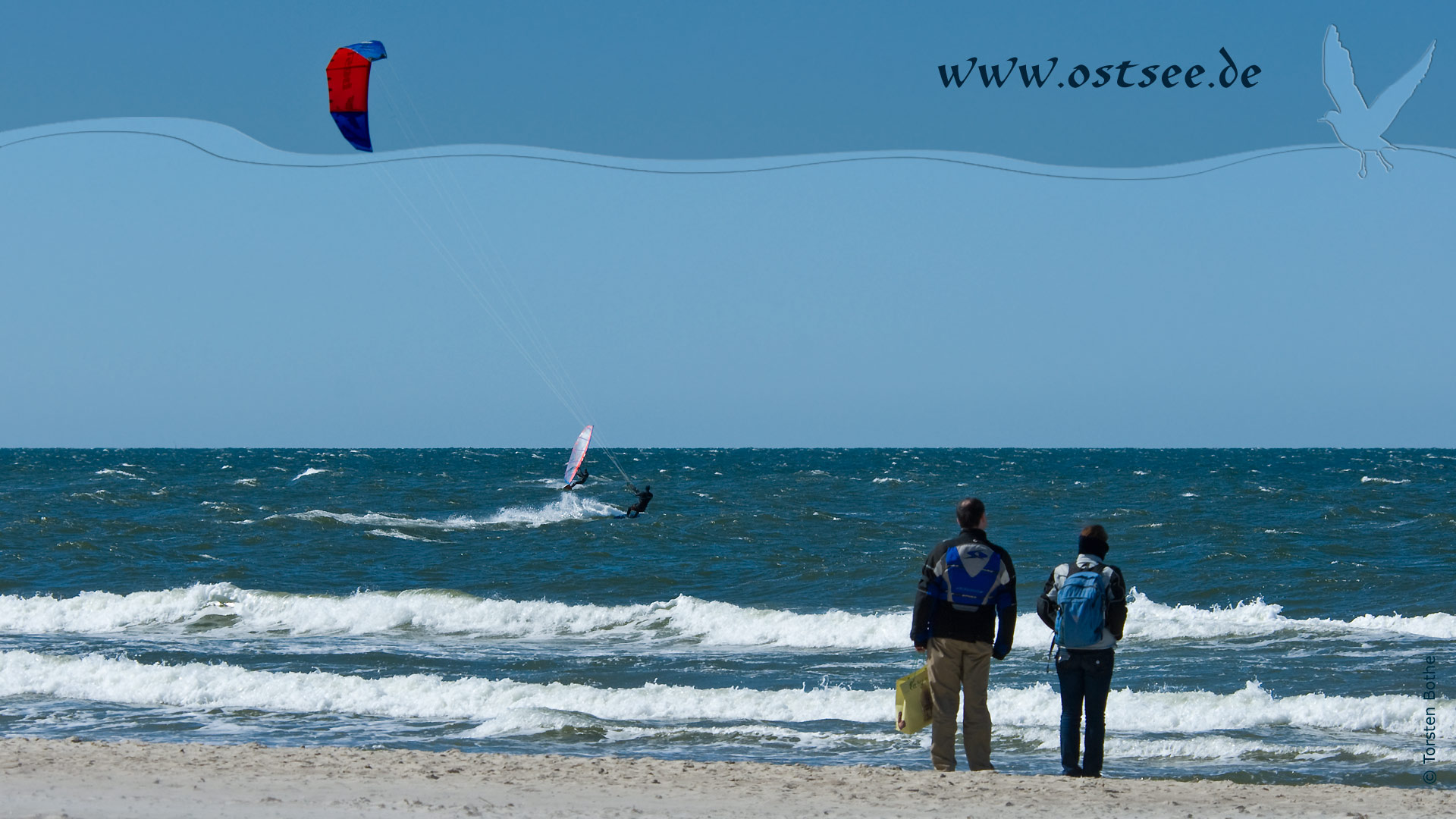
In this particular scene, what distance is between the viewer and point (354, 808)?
6.04 meters

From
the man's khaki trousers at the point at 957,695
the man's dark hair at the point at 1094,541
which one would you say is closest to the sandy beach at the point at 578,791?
the man's khaki trousers at the point at 957,695

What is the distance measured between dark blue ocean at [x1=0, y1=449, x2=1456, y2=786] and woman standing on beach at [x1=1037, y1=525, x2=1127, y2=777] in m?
2.22

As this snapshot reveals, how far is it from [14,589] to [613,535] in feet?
42.2

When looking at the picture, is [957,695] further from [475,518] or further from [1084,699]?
[475,518]

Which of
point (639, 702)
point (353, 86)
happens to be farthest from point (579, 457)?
point (639, 702)

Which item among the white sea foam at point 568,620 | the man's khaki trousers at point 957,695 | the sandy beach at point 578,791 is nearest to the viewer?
the sandy beach at point 578,791

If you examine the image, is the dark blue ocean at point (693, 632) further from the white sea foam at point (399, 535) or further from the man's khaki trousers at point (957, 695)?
the man's khaki trousers at point (957, 695)

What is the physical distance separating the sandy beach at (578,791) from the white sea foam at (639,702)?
93.4 inches

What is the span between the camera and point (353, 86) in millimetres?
13508

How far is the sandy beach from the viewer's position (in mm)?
6039

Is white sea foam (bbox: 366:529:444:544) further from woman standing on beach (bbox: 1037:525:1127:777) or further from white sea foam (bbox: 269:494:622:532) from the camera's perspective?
woman standing on beach (bbox: 1037:525:1127:777)

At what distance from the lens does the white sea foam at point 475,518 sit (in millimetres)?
33656

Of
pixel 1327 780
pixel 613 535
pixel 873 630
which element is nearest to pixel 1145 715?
pixel 1327 780

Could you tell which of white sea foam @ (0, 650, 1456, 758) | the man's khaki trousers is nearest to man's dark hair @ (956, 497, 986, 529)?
the man's khaki trousers
